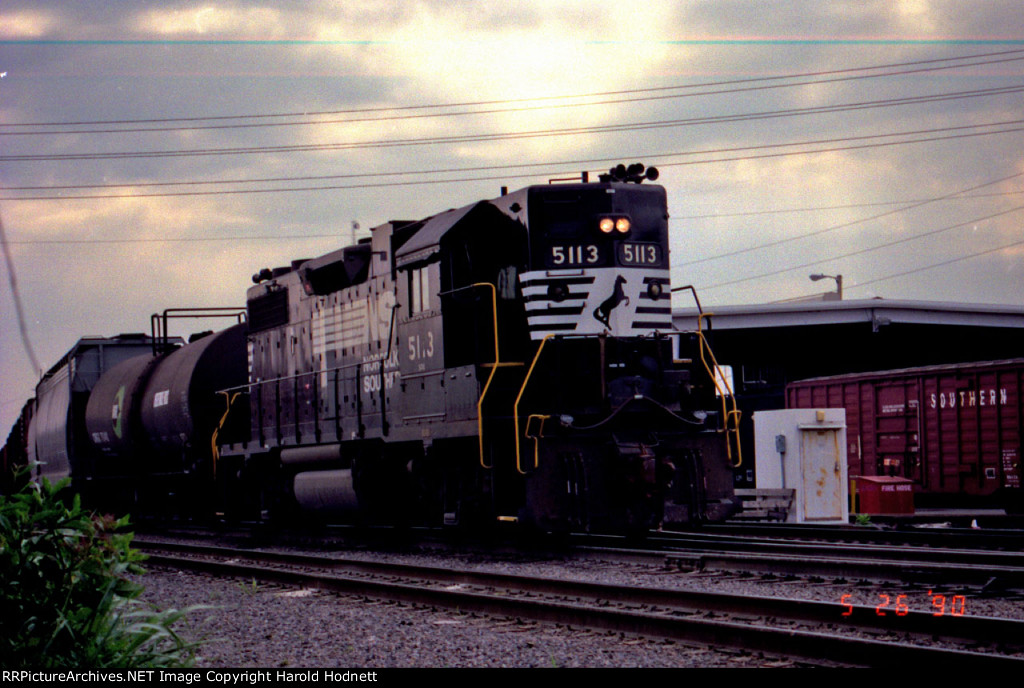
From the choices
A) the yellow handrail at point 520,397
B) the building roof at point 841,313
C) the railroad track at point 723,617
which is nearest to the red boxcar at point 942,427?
the building roof at point 841,313

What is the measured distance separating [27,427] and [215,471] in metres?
14.0

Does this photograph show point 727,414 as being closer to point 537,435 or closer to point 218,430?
point 537,435

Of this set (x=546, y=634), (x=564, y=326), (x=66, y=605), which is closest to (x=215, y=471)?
(x=564, y=326)

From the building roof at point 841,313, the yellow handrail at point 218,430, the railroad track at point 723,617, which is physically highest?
the building roof at point 841,313

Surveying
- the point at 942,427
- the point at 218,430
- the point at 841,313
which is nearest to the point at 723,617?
the point at 218,430

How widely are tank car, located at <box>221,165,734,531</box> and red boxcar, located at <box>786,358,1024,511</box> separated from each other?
9262 millimetres

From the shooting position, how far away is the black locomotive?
41.8 ft

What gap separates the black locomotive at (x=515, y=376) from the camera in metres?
12.7

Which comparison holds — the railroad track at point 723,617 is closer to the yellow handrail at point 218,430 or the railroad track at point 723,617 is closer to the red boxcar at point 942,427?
the yellow handrail at point 218,430

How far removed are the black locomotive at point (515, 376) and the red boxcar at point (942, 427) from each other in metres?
9.28

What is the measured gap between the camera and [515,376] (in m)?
13.5

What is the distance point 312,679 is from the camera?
5.71m

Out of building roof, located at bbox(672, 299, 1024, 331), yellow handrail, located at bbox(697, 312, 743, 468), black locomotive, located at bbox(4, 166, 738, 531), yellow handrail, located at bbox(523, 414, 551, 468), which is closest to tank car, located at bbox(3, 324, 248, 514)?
black locomotive, located at bbox(4, 166, 738, 531)

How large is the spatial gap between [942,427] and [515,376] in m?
12.3
